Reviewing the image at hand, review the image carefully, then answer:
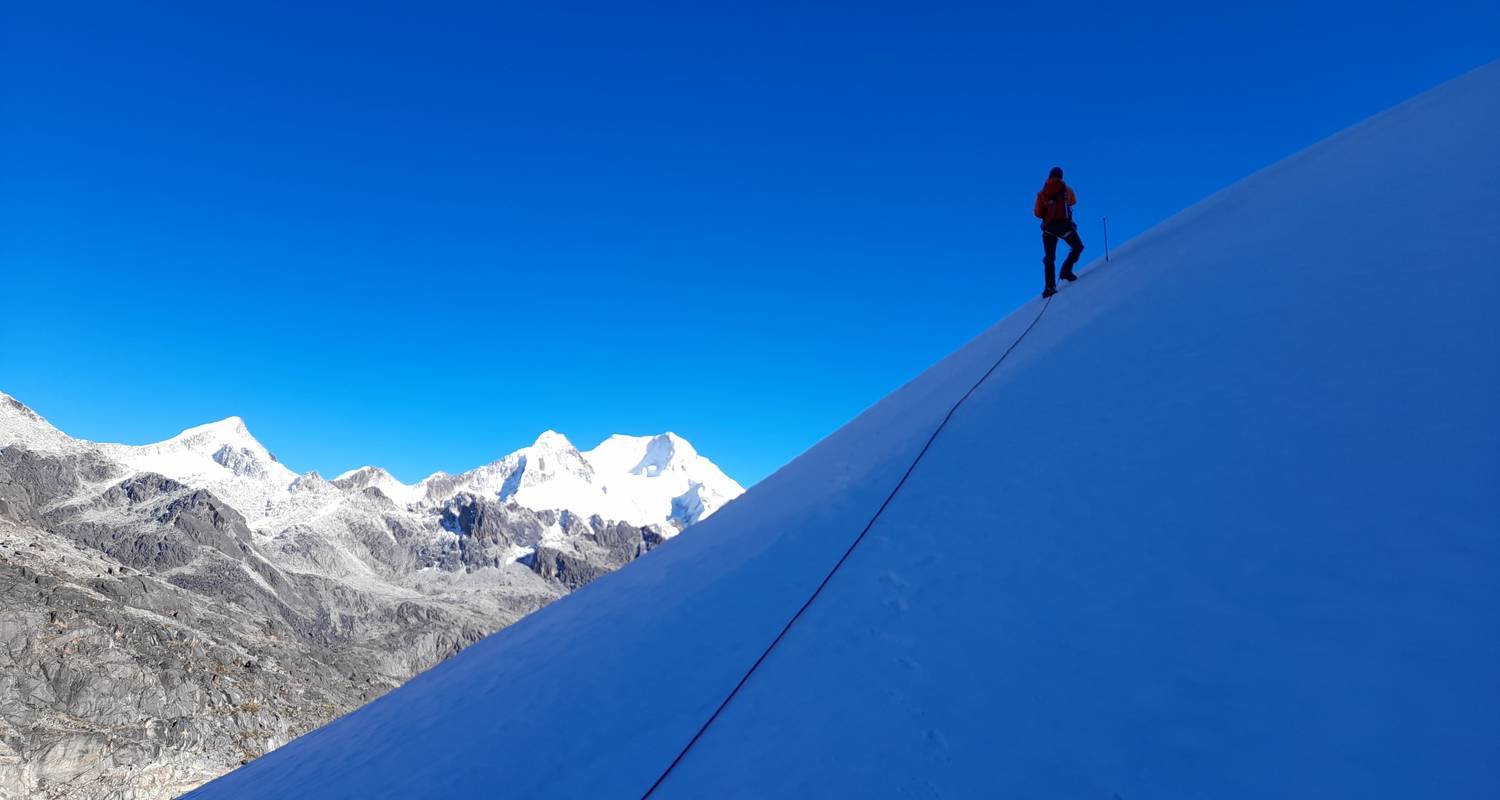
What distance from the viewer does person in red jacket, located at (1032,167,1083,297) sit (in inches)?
419

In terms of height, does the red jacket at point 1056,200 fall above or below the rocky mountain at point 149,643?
below

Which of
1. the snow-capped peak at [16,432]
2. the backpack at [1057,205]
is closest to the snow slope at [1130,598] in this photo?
the backpack at [1057,205]

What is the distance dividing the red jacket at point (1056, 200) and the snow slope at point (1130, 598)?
3907 mm

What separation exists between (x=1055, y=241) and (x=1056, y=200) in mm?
A: 578

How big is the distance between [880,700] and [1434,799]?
168 centimetres

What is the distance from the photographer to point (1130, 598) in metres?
3.24

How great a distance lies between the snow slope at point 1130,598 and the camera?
253 centimetres

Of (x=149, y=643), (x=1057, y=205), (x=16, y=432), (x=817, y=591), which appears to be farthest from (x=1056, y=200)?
(x=16, y=432)

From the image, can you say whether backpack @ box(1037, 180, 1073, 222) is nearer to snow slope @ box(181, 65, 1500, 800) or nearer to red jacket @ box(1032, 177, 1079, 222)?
red jacket @ box(1032, 177, 1079, 222)

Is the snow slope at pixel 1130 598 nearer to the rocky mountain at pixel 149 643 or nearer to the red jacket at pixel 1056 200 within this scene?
the red jacket at pixel 1056 200

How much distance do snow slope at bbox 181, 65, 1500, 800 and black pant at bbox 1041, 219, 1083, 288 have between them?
3.97 m

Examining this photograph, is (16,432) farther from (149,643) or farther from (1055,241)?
(1055,241)

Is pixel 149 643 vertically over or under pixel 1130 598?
over

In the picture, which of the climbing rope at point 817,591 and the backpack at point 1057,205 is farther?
the backpack at point 1057,205
